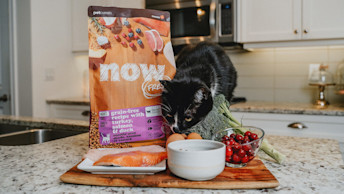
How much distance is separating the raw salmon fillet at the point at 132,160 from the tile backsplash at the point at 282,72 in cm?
208

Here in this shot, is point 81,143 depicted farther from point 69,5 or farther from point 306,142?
point 69,5

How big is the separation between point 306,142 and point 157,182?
0.64 m

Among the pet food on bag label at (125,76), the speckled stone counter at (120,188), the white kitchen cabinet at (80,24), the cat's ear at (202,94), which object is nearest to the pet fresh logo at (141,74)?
the pet food on bag label at (125,76)

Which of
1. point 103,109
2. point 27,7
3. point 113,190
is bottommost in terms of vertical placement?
point 113,190

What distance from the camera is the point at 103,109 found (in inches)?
30.5

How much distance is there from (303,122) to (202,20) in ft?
3.67

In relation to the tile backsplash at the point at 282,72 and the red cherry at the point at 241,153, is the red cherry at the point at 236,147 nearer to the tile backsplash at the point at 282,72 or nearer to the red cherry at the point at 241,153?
the red cherry at the point at 241,153

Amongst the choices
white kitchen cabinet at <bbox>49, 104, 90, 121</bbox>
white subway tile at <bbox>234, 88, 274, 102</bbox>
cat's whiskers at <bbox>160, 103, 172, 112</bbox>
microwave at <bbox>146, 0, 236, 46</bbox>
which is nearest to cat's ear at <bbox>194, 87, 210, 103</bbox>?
cat's whiskers at <bbox>160, 103, 172, 112</bbox>

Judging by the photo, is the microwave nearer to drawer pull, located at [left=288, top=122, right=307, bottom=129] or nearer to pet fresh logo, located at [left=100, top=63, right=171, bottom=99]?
drawer pull, located at [left=288, top=122, right=307, bottom=129]

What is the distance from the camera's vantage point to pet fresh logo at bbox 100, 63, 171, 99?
779mm

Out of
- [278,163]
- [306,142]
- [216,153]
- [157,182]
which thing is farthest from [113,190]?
[306,142]

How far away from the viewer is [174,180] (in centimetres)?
57

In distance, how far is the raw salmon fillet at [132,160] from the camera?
1.96 ft

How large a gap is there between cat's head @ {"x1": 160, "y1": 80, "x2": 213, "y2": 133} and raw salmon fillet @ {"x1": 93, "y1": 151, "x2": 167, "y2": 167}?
8.9 inches
